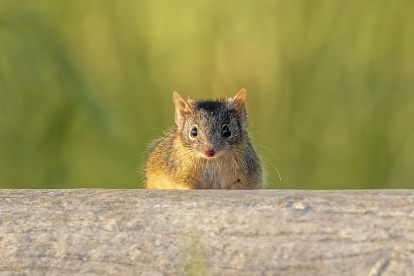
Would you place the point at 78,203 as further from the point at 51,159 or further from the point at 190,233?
the point at 51,159

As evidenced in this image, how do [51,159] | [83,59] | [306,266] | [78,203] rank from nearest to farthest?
[306,266] < [78,203] < [51,159] < [83,59]

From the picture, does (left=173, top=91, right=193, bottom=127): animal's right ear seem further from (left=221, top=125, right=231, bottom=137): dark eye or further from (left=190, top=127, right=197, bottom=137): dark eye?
(left=221, top=125, right=231, bottom=137): dark eye

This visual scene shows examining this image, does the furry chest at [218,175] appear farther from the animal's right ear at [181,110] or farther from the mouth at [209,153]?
the animal's right ear at [181,110]

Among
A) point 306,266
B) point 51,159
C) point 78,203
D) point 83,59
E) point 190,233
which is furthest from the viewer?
point 83,59

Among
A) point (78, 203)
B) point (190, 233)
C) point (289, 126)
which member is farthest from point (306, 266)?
point (289, 126)

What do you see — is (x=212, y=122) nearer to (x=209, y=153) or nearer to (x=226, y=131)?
(x=226, y=131)

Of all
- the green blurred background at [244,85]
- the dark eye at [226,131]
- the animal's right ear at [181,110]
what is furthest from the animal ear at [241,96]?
the green blurred background at [244,85]

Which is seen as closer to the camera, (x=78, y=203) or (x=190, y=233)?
(x=190, y=233)

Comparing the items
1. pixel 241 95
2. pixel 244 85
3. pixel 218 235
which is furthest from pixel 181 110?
pixel 218 235
